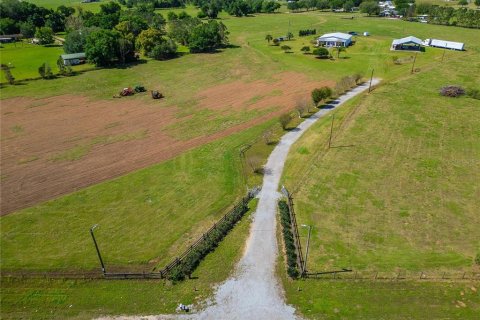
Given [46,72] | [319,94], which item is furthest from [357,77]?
[46,72]

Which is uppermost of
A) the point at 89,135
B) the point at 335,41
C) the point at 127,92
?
the point at 335,41

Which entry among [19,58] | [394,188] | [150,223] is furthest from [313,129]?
[19,58]

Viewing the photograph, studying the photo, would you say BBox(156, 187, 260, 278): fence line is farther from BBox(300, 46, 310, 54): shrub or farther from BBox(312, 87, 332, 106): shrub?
BBox(300, 46, 310, 54): shrub

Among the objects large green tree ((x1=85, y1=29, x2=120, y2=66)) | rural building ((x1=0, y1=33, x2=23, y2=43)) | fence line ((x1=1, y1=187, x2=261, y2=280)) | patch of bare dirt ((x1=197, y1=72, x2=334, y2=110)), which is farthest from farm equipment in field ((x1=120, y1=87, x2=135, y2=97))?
rural building ((x1=0, y1=33, x2=23, y2=43))

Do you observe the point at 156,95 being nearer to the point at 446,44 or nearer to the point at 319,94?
the point at 319,94

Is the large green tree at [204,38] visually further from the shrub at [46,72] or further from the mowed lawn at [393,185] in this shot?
the mowed lawn at [393,185]

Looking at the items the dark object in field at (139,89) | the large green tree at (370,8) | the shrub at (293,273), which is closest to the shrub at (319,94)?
the dark object in field at (139,89)

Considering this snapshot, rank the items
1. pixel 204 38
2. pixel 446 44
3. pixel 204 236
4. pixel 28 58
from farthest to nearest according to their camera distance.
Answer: pixel 204 38, pixel 446 44, pixel 28 58, pixel 204 236
